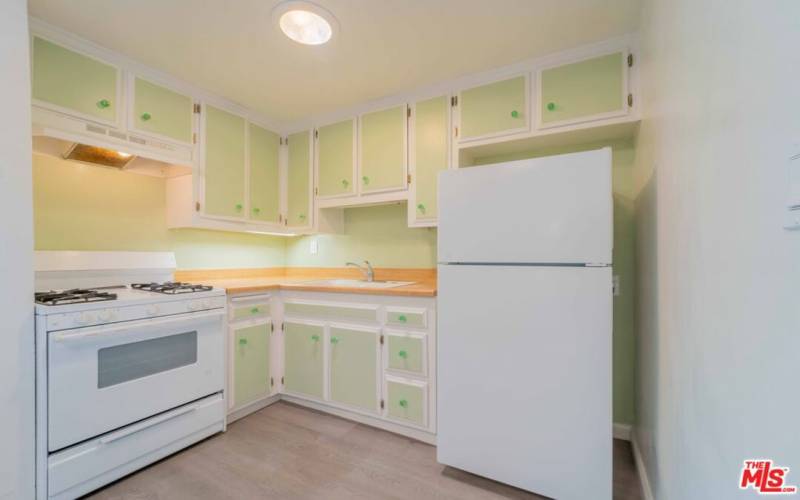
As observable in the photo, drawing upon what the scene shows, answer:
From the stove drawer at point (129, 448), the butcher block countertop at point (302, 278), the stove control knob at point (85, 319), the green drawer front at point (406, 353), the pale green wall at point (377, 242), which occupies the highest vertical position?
the pale green wall at point (377, 242)

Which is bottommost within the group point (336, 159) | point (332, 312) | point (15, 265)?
point (332, 312)

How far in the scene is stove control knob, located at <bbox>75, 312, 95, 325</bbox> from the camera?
1511mm

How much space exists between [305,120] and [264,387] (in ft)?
7.23

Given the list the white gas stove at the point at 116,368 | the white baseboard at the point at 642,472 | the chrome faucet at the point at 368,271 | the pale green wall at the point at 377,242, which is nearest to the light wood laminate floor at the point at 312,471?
the white baseboard at the point at 642,472

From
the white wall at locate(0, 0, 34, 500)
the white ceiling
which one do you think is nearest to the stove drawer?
the white wall at locate(0, 0, 34, 500)

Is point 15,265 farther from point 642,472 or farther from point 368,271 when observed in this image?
point 642,472

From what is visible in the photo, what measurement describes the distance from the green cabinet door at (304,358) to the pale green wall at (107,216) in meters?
0.94

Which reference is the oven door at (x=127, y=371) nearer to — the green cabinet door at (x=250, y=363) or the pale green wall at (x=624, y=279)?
the green cabinet door at (x=250, y=363)

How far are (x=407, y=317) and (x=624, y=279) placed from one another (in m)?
1.39

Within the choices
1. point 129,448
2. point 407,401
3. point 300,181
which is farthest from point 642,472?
point 300,181

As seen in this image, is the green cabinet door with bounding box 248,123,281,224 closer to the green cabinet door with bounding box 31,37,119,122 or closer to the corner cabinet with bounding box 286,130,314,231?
the corner cabinet with bounding box 286,130,314,231

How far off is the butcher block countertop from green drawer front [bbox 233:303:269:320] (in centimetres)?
12

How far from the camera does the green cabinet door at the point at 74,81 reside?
1654 mm

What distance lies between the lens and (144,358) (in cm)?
174
